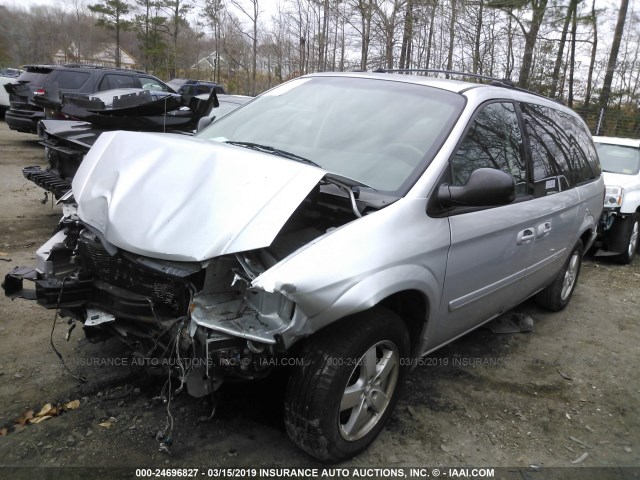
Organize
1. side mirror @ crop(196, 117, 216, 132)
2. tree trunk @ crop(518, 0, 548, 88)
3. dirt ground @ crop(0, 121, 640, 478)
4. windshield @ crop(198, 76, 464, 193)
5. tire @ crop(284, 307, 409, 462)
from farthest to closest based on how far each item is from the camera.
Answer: tree trunk @ crop(518, 0, 548, 88) < side mirror @ crop(196, 117, 216, 132) < windshield @ crop(198, 76, 464, 193) < dirt ground @ crop(0, 121, 640, 478) < tire @ crop(284, 307, 409, 462)

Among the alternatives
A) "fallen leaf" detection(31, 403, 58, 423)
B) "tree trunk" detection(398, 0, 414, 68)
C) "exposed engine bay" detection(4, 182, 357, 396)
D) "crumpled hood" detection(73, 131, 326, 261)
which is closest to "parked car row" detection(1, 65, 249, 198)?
"crumpled hood" detection(73, 131, 326, 261)

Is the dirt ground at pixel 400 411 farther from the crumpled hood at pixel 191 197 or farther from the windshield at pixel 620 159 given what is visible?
the windshield at pixel 620 159

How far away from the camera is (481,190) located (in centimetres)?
250

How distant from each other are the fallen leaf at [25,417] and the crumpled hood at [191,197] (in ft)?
3.65

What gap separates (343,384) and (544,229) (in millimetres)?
2147

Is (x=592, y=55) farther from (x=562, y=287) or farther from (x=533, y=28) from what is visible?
(x=562, y=287)

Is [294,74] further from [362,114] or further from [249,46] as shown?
[362,114]

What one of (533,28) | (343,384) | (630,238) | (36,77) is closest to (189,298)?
(343,384)

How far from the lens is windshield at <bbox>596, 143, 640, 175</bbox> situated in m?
7.66

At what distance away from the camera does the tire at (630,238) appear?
6.92 metres

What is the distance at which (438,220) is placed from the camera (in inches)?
102

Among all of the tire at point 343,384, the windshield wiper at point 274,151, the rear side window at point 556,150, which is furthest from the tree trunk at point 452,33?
the tire at point 343,384

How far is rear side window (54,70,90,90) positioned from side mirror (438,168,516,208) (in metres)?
10.4

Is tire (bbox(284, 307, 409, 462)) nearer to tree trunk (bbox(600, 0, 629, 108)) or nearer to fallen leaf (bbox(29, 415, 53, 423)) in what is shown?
fallen leaf (bbox(29, 415, 53, 423))
